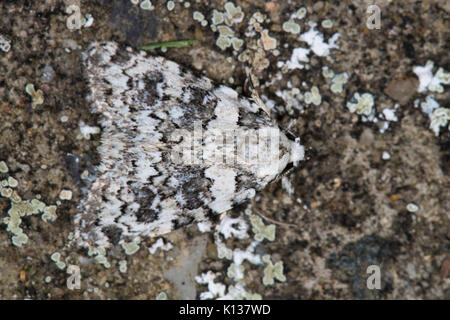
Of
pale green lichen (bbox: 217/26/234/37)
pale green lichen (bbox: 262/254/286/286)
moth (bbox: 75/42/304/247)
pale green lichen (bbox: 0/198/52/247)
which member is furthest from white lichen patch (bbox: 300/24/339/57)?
pale green lichen (bbox: 0/198/52/247)

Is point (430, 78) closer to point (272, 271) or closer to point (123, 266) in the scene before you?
point (272, 271)

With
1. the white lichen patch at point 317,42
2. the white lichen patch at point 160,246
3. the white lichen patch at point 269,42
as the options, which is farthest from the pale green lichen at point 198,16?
the white lichen patch at point 160,246

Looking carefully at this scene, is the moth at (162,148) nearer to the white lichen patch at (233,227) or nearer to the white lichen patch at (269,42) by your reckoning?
the white lichen patch at (233,227)

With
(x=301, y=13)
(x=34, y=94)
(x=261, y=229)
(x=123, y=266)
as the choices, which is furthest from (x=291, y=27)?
(x=123, y=266)

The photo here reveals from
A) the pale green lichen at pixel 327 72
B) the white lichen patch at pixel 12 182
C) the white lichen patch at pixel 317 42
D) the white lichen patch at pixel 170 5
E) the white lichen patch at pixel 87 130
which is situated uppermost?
the white lichen patch at pixel 170 5

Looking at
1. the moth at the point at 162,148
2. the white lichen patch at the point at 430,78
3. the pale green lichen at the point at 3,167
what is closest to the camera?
the moth at the point at 162,148

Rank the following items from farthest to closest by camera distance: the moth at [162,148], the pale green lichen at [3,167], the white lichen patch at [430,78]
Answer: the pale green lichen at [3,167]
the white lichen patch at [430,78]
the moth at [162,148]

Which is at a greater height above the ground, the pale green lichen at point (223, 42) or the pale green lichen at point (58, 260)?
the pale green lichen at point (223, 42)
